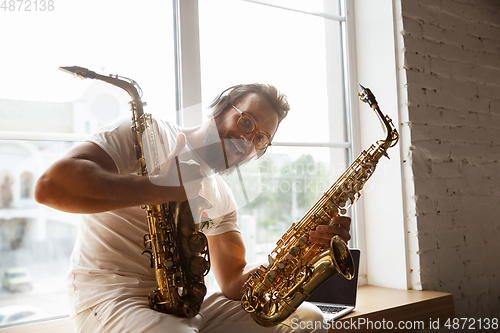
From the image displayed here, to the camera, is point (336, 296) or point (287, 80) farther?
point (287, 80)

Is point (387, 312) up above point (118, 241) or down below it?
below

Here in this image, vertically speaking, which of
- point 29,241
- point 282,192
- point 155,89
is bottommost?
point 29,241

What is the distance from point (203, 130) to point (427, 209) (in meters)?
1.68

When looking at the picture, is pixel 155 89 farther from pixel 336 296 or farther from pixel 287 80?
pixel 336 296

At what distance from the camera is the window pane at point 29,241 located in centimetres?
169

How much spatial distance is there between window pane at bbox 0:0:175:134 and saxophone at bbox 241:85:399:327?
768 millimetres

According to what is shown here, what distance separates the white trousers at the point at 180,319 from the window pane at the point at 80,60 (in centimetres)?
79

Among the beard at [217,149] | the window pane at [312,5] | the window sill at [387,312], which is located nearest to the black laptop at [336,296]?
the window sill at [387,312]

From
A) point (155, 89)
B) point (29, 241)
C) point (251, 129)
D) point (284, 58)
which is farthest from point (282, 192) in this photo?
point (29, 241)

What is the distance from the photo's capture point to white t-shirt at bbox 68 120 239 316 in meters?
1.31

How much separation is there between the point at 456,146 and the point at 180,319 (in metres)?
2.12

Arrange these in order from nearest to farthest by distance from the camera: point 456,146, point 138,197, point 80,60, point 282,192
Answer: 1. point 138,197
2. point 80,60
3. point 282,192
4. point 456,146

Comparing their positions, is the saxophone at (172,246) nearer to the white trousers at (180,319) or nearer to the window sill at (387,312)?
the white trousers at (180,319)

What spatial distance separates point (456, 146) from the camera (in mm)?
2594
